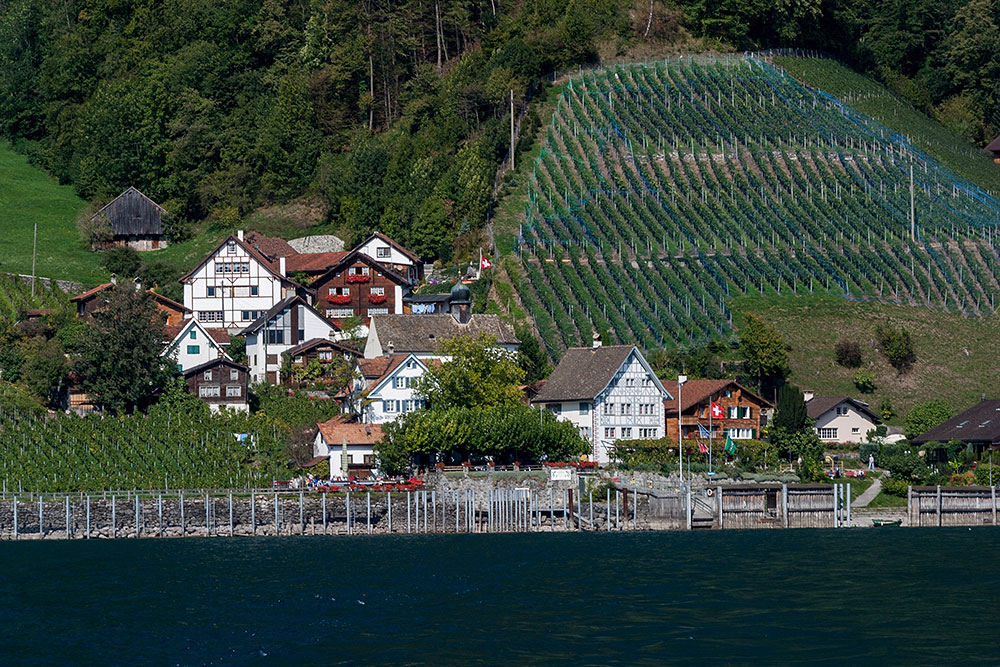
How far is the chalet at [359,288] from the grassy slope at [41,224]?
83.2 feet

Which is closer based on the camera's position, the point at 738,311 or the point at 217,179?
the point at 738,311

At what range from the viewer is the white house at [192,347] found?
125 m

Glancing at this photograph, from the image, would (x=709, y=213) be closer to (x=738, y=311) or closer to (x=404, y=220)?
(x=738, y=311)

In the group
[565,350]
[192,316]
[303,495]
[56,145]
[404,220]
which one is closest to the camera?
[303,495]

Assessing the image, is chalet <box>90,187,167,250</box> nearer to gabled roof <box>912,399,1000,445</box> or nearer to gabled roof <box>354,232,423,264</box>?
gabled roof <box>354,232,423,264</box>

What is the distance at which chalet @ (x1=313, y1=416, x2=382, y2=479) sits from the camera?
108750mm

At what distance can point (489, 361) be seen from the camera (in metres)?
113

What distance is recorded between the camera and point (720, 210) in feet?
486

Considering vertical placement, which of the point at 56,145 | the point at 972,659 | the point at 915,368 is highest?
the point at 56,145

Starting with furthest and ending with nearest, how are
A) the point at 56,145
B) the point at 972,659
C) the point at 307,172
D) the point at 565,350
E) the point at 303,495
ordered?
the point at 56,145 < the point at 307,172 < the point at 565,350 < the point at 303,495 < the point at 972,659

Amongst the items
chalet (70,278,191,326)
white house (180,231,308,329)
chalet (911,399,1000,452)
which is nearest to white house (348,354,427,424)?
white house (180,231,308,329)

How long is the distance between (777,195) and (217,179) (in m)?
59.2

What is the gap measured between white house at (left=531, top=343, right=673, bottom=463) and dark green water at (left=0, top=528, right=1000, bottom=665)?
71.9ft

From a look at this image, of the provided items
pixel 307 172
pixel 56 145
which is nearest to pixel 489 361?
pixel 307 172
